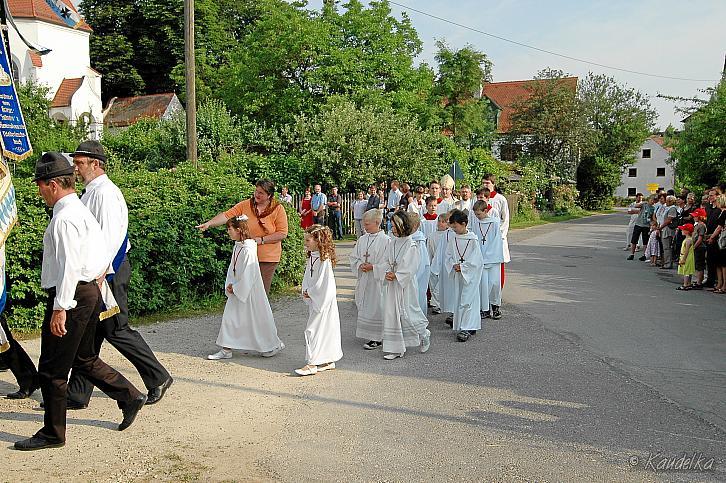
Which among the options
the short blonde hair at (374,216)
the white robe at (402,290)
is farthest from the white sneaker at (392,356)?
the short blonde hair at (374,216)

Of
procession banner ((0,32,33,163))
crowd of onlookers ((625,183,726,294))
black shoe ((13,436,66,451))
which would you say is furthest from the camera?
crowd of onlookers ((625,183,726,294))

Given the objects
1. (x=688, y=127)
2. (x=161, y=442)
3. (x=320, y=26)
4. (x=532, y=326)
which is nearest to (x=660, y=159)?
(x=320, y=26)

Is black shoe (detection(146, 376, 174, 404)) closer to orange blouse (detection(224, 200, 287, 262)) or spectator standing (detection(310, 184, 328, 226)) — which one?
orange blouse (detection(224, 200, 287, 262))

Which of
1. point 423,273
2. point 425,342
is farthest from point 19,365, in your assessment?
point 423,273

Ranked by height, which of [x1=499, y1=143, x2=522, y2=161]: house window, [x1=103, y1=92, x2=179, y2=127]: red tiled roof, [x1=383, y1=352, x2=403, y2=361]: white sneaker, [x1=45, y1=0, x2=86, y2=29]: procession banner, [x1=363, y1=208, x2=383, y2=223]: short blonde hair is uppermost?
[x1=103, y1=92, x2=179, y2=127]: red tiled roof

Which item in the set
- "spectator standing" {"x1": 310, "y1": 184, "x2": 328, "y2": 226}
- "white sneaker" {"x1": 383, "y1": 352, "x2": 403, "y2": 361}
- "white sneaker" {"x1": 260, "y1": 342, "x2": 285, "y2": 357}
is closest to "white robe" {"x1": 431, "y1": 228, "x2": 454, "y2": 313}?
"white sneaker" {"x1": 383, "y1": 352, "x2": 403, "y2": 361}

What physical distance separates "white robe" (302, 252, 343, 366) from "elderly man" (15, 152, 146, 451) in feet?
8.17

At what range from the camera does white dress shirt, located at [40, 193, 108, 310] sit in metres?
4.66

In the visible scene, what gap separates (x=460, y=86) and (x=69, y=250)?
42.8 m

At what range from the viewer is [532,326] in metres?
9.47

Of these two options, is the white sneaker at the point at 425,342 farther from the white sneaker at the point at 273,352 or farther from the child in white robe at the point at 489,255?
the child in white robe at the point at 489,255

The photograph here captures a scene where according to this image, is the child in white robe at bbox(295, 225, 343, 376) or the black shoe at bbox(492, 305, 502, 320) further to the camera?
the black shoe at bbox(492, 305, 502, 320)

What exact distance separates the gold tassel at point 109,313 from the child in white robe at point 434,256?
5.55 meters

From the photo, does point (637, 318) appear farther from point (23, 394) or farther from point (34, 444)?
point (34, 444)
